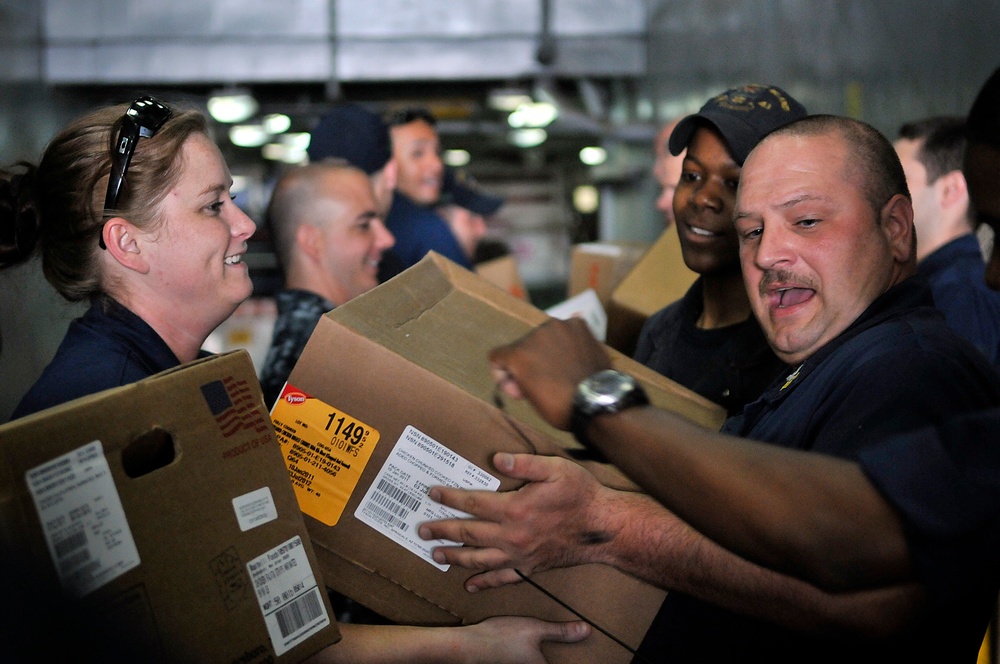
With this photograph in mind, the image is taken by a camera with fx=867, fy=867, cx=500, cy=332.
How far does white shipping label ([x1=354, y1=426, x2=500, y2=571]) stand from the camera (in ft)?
4.16

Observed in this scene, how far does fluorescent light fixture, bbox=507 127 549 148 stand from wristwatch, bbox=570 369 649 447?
10.2 m

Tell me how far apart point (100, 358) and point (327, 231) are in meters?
1.36

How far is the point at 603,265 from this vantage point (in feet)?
10.1

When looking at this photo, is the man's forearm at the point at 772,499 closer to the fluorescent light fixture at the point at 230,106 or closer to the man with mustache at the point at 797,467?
the man with mustache at the point at 797,467

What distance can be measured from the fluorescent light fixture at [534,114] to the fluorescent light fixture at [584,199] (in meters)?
6.96

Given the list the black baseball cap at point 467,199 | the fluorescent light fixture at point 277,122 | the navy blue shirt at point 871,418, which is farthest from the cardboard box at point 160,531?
the fluorescent light fixture at point 277,122

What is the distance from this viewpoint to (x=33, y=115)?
23.7ft

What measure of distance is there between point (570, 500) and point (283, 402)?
0.45 metres

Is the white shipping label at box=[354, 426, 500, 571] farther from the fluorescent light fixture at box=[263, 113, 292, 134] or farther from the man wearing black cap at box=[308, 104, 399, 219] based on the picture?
the fluorescent light fixture at box=[263, 113, 292, 134]

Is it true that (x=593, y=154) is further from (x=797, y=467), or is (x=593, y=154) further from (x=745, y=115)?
(x=797, y=467)

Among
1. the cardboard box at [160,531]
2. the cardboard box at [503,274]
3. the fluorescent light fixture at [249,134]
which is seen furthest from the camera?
the fluorescent light fixture at [249,134]

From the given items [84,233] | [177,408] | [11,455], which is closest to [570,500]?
[177,408]

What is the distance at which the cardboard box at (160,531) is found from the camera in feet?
3.04

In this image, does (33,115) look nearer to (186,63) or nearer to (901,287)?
(186,63)
